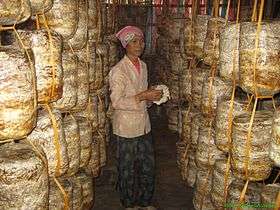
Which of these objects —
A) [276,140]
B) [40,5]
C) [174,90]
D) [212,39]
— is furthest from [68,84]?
[174,90]

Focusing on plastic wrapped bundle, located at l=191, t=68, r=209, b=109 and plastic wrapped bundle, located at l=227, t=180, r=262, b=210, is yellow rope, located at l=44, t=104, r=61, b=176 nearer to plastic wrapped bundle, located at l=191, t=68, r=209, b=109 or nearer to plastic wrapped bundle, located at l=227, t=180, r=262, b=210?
plastic wrapped bundle, located at l=227, t=180, r=262, b=210

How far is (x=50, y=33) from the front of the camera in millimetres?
2836

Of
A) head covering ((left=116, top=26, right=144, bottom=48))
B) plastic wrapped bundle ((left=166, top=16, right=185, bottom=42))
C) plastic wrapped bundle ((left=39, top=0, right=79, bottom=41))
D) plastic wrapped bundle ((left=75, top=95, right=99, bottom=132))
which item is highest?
plastic wrapped bundle ((left=39, top=0, right=79, bottom=41))

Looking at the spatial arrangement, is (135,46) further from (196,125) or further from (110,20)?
(110,20)

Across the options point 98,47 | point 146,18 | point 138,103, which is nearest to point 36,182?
point 138,103

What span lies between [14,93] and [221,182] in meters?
2.11

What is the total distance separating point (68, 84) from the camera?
331 cm

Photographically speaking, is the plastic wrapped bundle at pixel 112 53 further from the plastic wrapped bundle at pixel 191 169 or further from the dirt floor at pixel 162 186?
the plastic wrapped bundle at pixel 191 169

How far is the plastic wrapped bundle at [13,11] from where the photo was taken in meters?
2.16

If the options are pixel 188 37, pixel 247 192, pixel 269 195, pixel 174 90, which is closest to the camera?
pixel 269 195

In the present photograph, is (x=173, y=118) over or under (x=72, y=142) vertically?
under

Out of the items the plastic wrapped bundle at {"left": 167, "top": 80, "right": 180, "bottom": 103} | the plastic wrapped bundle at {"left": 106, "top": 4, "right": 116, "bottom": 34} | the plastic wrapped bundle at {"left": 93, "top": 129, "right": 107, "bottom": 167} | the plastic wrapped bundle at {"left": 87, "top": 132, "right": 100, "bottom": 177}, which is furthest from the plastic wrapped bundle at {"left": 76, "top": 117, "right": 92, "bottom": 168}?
the plastic wrapped bundle at {"left": 167, "top": 80, "right": 180, "bottom": 103}

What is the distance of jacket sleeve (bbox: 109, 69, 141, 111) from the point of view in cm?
427

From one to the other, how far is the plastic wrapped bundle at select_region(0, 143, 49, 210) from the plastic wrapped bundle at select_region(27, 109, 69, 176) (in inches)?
12.5
